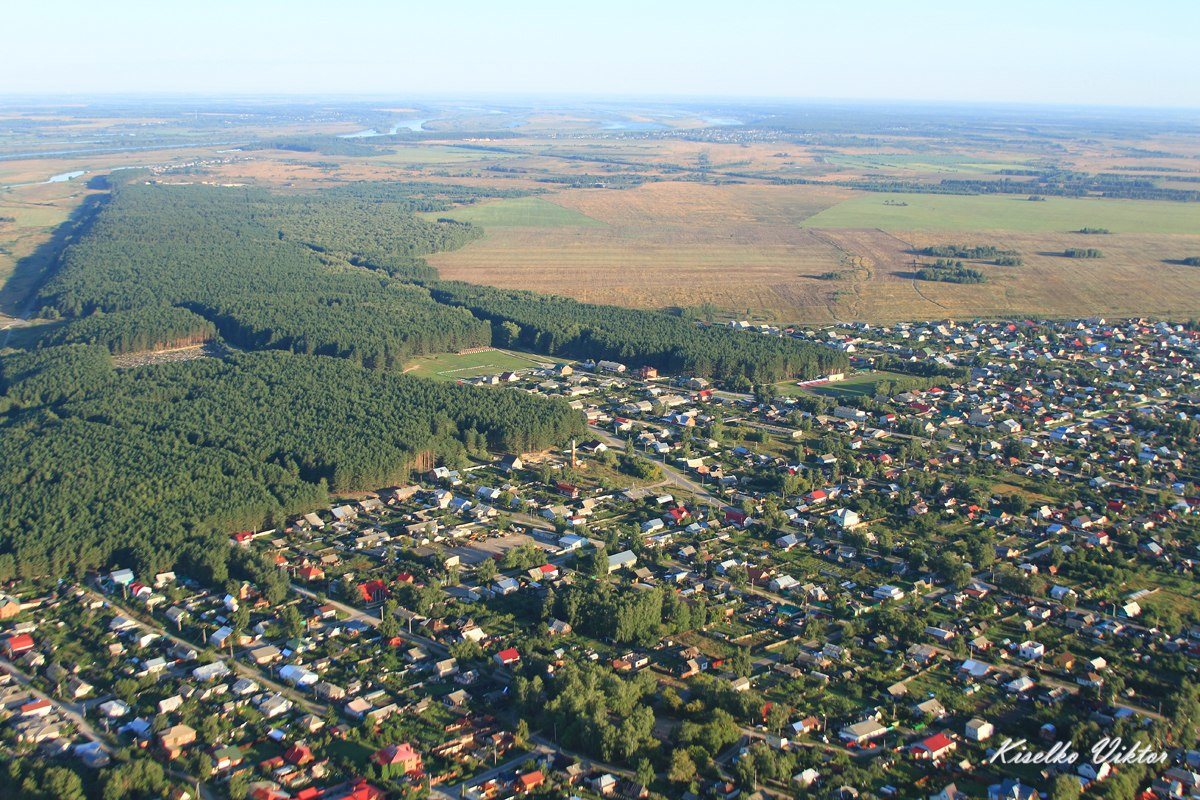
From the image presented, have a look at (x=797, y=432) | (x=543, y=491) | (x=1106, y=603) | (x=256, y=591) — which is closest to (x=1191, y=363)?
(x=797, y=432)

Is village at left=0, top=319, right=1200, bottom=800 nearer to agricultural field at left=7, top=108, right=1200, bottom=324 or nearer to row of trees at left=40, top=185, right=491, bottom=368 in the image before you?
row of trees at left=40, top=185, right=491, bottom=368

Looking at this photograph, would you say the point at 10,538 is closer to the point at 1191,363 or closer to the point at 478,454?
the point at 478,454

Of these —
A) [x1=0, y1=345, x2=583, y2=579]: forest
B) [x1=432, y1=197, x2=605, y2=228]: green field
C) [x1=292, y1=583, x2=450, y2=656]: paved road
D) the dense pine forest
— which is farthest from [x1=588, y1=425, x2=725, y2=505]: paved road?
[x1=432, y1=197, x2=605, y2=228]: green field

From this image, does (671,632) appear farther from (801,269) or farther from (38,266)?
(38,266)

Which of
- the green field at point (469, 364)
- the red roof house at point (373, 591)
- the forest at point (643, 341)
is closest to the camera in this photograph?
the red roof house at point (373, 591)

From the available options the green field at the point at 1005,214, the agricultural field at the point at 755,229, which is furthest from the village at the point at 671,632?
the green field at the point at 1005,214

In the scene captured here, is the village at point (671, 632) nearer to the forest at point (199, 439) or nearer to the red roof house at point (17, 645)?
the red roof house at point (17, 645)
